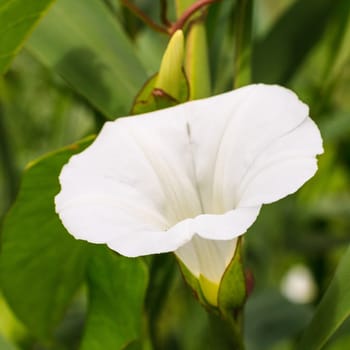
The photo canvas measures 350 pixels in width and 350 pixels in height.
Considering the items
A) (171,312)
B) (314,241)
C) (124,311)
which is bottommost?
(171,312)

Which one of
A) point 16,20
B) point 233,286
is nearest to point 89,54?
point 16,20

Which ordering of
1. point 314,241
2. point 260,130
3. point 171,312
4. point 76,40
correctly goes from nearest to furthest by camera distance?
point 260,130 → point 76,40 → point 314,241 → point 171,312

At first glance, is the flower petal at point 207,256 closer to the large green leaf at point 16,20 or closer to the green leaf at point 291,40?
the large green leaf at point 16,20

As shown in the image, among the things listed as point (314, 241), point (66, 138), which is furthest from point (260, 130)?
point (66, 138)

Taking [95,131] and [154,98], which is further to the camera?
[95,131]

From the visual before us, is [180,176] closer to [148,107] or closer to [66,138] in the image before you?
[148,107]

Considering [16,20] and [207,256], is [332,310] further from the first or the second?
[16,20]
